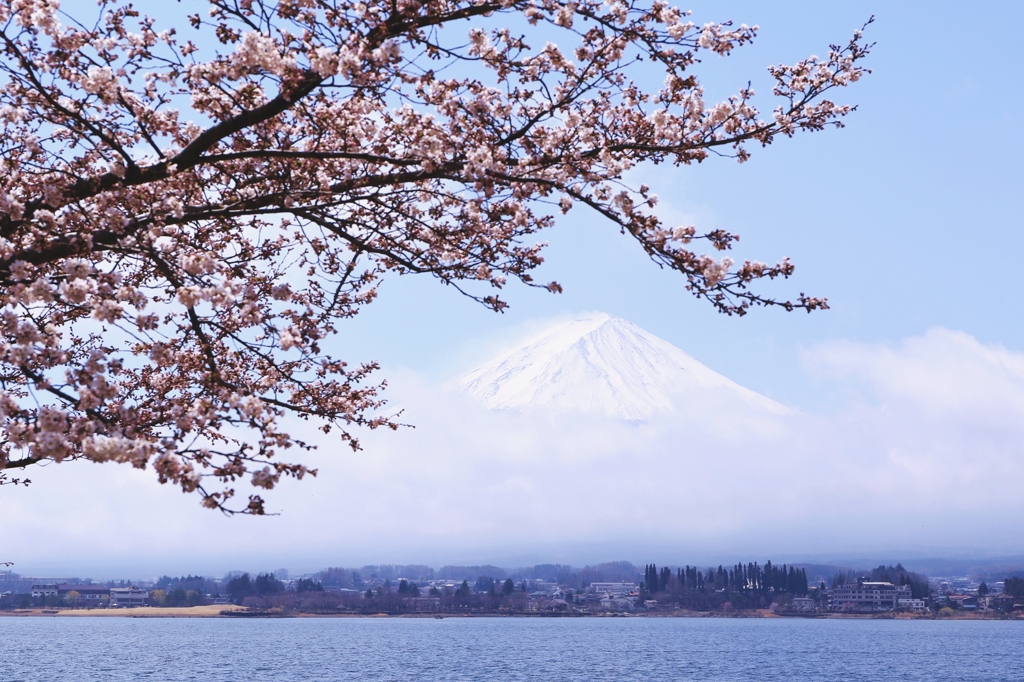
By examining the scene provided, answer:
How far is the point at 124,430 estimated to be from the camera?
307 inches

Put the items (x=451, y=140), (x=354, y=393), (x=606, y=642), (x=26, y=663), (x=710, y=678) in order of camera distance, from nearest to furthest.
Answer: (x=451, y=140)
(x=354, y=393)
(x=710, y=678)
(x=26, y=663)
(x=606, y=642)

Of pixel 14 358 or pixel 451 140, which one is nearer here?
pixel 14 358

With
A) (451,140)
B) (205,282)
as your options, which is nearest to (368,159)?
(451,140)

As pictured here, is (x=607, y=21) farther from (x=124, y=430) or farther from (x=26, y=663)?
(x=26, y=663)

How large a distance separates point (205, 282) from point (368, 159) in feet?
5.72

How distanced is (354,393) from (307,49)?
491 centimetres

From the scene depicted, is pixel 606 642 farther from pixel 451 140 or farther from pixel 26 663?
pixel 451 140

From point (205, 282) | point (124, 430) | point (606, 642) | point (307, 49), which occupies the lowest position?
point (606, 642)

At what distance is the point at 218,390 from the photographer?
870cm


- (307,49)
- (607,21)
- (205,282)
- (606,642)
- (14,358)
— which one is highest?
(607,21)

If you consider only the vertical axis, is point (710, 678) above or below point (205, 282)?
below

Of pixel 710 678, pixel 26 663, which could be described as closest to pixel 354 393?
pixel 710 678

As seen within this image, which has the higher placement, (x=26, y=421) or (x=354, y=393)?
(x=354, y=393)

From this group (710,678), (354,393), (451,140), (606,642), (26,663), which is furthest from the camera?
(606,642)
